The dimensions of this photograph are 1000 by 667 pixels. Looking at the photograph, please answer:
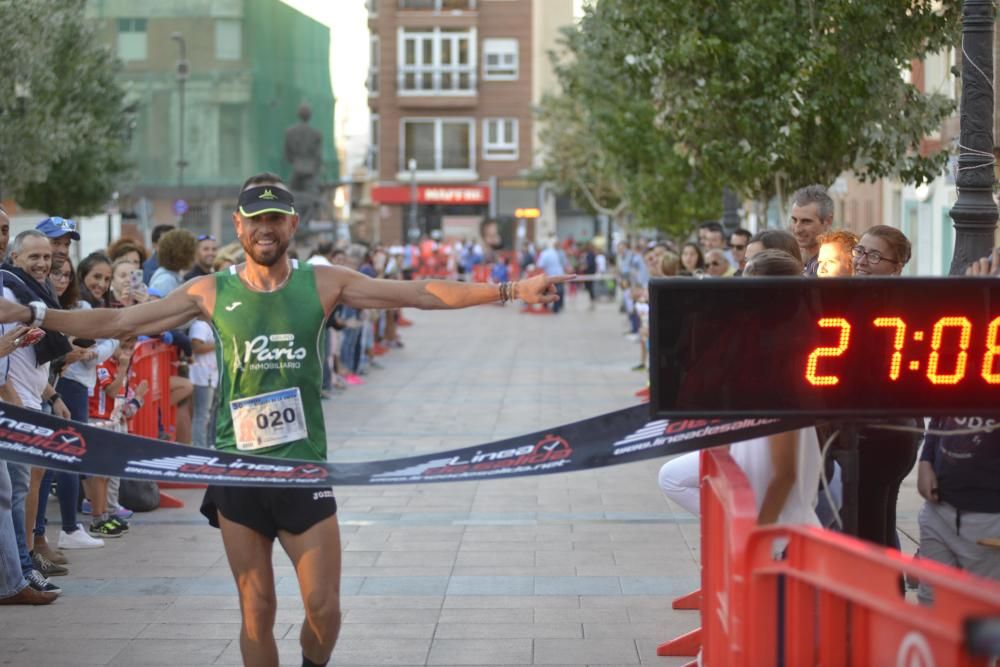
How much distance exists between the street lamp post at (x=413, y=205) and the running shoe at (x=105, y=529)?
54.0 meters

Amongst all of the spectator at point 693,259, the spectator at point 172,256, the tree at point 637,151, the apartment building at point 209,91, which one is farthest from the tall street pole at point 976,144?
the apartment building at point 209,91

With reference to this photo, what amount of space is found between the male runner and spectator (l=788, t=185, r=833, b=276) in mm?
4063

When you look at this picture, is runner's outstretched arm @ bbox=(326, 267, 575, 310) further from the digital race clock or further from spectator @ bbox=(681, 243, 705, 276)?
spectator @ bbox=(681, 243, 705, 276)

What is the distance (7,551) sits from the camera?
7.82 m

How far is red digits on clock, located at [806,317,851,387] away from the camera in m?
5.10

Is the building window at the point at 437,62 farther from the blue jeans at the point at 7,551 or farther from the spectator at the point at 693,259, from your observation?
the blue jeans at the point at 7,551

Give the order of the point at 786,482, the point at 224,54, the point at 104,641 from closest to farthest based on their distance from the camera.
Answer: the point at 786,482, the point at 104,641, the point at 224,54

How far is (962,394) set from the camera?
517 cm

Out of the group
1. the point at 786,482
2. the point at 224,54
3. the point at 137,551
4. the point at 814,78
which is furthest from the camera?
the point at 224,54

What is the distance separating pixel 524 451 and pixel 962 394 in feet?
5.06

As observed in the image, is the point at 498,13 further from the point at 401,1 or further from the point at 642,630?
the point at 642,630

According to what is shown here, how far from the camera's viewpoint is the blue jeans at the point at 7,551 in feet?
25.1

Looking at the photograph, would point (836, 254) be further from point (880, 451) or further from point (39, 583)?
point (39, 583)

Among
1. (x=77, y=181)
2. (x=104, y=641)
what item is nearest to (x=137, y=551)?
(x=104, y=641)
